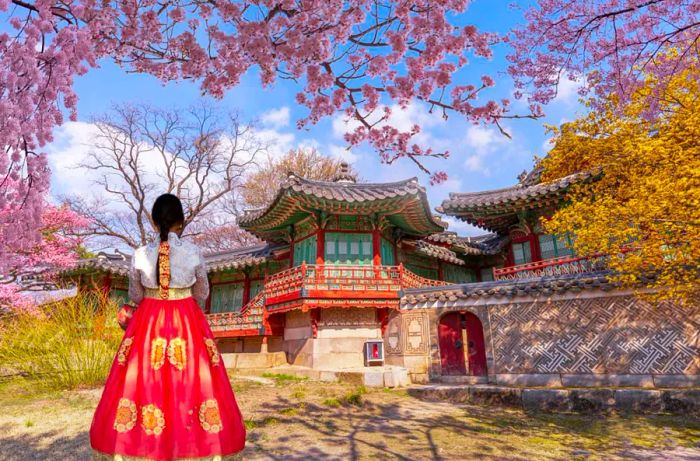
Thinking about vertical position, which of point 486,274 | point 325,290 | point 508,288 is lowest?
point 508,288

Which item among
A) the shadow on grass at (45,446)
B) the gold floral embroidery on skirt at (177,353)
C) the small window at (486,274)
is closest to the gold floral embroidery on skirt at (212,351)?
the gold floral embroidery on skirt at (177,353)

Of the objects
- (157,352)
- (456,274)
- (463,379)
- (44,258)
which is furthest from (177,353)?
(456,274)

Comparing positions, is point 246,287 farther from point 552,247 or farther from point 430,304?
point 552,247

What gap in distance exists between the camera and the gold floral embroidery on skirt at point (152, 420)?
7.39 feet

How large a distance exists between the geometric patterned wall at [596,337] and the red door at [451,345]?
109 cm

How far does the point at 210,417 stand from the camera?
235 cm

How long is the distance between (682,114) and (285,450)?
7192mm

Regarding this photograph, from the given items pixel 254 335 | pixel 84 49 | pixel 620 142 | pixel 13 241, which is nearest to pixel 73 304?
pixel 13 241

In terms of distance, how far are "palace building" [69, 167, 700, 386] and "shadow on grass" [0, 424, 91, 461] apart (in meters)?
6.47

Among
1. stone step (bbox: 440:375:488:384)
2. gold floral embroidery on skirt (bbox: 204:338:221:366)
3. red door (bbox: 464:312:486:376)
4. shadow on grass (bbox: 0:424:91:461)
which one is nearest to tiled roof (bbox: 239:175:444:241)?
red door (bbox: 464:312:486:376)

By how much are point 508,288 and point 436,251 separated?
538 cm

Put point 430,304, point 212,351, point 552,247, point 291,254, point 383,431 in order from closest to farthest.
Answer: point 212,351 → point 383,431 → point 430,304 → point 552,247 → point 291,254

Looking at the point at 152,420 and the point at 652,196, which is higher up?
the point at 652,196

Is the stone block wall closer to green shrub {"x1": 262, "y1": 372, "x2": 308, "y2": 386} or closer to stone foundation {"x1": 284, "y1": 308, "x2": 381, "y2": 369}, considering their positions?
stone foundation {"x1": 284, "y1": 308, "x2": 381, "y2": 369}
